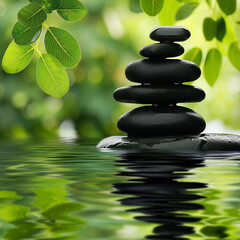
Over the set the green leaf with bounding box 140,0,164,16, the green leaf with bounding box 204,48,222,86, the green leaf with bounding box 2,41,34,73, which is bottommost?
the green leaf with bounding box 2,41,34,73

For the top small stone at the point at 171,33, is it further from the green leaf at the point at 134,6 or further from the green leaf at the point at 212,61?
the green leaf at the point at 134,6

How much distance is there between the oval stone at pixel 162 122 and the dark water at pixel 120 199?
A: 1263 millimetres

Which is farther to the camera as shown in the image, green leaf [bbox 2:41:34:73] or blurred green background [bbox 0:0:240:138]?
blurred green background [bbox 0:0:240:138]

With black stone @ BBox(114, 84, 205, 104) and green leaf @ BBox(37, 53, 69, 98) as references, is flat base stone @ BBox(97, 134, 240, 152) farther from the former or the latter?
green leaf @ BBox(37, 53, 69, 98)

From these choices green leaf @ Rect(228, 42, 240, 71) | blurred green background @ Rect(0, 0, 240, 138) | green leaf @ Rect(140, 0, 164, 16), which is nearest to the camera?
green leaf @ Rect(140, 0, 164, 16)

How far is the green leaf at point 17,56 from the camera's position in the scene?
2131 millimetres

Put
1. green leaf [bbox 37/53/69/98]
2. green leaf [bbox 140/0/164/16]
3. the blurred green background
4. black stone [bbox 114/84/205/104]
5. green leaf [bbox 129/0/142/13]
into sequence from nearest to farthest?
green leaf [bbox 37/53/69/98] → green leaf [bbox 140/0/164/16] → green leaf [bbox 129/0/142/13] → black stone [bbox 114/84/205/104] → the blurred green background

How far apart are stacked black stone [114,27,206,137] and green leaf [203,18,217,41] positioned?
4.99 ft

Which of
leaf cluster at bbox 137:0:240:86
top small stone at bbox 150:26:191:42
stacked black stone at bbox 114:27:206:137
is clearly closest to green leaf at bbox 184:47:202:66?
leaf cluster at bbox 137:0:240:86

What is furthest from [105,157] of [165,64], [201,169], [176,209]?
[176,209]

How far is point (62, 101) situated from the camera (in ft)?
47.6

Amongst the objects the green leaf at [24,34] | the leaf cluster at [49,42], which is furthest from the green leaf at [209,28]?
the green leaf at [24,34]

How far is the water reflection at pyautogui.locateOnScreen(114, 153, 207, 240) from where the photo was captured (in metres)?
1.46

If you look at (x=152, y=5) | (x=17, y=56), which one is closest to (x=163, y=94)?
(x=152, y=5)
